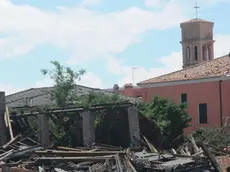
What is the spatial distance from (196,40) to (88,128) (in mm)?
37925

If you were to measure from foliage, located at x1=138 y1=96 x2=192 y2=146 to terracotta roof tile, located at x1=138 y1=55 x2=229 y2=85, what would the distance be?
700 centimetres

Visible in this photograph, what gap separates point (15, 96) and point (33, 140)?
21.1 meters

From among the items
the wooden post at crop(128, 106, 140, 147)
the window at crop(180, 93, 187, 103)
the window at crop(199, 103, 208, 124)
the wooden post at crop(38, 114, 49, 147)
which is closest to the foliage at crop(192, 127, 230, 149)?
the wooden post at crop(128, 106, 140, 147)

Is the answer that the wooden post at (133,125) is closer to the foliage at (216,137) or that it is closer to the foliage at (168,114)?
the foliage at (216,137)

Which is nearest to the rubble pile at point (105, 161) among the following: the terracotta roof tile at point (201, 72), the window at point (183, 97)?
the terracotta roof tile at point (201, 72)

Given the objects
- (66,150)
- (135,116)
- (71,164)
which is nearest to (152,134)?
(135,116)

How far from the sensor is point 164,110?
3094cm

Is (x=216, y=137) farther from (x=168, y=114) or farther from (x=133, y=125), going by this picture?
(x=133, y=125)

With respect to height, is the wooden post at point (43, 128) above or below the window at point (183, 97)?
below

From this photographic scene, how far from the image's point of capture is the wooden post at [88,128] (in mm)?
24609

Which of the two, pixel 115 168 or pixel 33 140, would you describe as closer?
pixel 115 168

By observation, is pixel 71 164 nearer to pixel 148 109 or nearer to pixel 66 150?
pixel 66 150

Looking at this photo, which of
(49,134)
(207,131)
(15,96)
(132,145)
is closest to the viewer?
(132,145)

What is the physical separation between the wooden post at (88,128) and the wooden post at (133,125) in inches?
63.4
